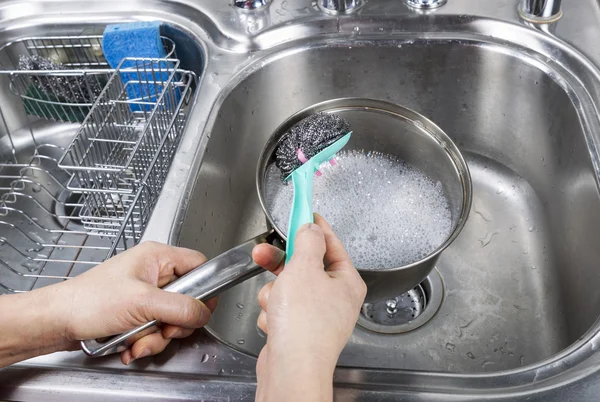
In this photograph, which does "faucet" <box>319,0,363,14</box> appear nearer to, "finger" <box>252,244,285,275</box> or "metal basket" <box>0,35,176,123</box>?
"metal basket" <box>0,35,176,123</box>

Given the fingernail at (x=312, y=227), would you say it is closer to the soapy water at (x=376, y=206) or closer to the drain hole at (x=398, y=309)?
the soapy water at (x=376, y=206)

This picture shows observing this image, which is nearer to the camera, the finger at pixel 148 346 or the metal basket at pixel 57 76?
the finger at pixel 148 346

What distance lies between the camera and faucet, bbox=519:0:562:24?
92 centimetres

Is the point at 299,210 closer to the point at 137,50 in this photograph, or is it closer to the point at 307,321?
the point at 307,321

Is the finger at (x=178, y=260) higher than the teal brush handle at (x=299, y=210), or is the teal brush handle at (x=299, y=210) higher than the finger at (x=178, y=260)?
the teal brush handle at (x=299, y=210)

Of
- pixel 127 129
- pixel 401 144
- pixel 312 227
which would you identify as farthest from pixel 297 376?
pixel 127 129

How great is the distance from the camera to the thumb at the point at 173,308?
572 mm

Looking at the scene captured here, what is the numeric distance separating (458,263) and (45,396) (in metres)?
0.70

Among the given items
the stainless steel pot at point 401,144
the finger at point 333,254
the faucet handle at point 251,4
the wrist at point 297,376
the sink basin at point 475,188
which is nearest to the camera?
the wrist at point 297,376

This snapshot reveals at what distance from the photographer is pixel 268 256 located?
60cm

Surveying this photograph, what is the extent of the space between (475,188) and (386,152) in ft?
0.95

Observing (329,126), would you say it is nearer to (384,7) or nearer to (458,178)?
(458,178)

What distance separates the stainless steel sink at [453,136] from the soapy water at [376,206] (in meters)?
0.18

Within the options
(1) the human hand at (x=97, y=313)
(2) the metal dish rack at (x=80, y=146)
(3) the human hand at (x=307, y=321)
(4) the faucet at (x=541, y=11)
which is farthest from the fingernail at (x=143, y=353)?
(4) the faucet at (x=541, y=11)
